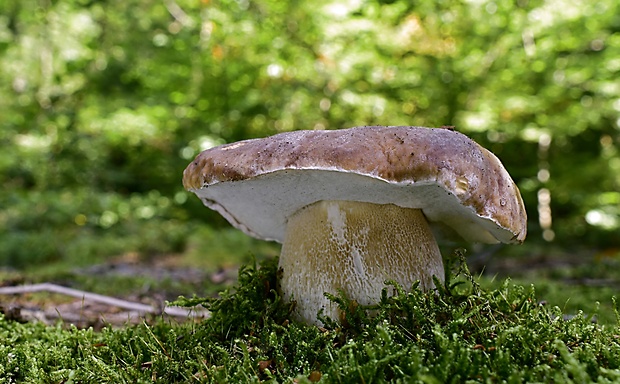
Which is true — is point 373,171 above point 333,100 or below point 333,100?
below

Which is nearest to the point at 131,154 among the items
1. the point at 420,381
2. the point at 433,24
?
the point at 433,24

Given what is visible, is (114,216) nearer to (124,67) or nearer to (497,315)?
(124,67)

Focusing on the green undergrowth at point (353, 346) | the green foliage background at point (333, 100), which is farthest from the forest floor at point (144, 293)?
the green foliage background at point (333, 100)

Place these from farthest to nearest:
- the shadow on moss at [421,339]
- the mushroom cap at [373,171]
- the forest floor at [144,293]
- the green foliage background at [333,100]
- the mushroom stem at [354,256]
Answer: the green foliage background at [333,100] → the forest floor at [144,293] → the mushroom stem at [354,256] → the mushroom cap at [373,171] → the shadow on moss at [421,339]

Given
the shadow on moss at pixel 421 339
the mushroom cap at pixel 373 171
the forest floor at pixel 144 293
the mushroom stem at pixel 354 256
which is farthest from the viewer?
the forest floor at pixel 144 293

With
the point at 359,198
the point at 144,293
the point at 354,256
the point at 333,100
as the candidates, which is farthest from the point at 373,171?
the point at 333,100

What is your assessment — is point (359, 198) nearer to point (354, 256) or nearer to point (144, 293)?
point (354, 256)

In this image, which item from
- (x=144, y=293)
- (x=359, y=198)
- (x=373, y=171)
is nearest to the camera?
(x=373, y=171)

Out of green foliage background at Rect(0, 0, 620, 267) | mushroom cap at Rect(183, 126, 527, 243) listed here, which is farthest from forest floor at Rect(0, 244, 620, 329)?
green foliage background at Rect(0, 0, 620, 267)

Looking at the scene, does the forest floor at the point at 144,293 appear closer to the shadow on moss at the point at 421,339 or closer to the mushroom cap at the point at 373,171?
the shadow on moss at the point at 421,339
